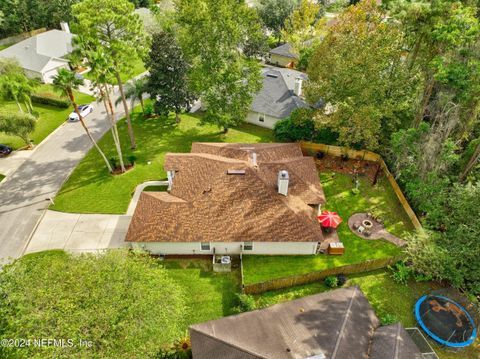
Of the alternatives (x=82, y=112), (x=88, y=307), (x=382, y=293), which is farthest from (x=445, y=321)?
(x=82, y=112)

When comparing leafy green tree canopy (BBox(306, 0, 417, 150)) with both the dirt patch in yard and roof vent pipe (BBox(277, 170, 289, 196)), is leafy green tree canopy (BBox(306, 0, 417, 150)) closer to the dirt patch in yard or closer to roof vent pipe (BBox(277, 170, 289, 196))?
the dirt patch in yard

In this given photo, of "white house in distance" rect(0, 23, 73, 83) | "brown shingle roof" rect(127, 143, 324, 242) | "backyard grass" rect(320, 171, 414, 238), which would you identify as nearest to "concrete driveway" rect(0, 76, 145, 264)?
"brown shingle roof" rect(127, 143, 324, 242)

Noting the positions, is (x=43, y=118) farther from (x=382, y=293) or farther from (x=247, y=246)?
(x=382, y=293)

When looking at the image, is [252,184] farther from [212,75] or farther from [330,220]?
[212,75]


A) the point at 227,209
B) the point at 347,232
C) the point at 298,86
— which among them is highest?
the point at 298,86

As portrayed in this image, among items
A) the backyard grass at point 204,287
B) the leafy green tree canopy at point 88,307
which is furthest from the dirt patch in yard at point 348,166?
the leafy green tree canopy at point 88,307
